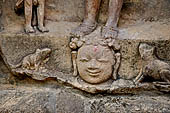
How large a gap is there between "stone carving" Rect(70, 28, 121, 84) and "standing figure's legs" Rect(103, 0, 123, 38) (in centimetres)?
7

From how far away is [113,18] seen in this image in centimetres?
268

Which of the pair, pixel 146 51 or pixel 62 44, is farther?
pixel 62 44

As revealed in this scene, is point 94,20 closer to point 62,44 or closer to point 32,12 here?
point 62,44

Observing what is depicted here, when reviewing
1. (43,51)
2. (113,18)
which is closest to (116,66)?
(113,18)

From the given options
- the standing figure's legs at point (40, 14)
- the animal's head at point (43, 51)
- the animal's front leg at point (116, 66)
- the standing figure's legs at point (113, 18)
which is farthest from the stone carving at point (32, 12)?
the animal's front leg at point (116, 66)

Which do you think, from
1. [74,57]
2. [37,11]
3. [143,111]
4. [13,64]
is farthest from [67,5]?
[143,111]

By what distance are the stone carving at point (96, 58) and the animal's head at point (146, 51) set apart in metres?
0.19

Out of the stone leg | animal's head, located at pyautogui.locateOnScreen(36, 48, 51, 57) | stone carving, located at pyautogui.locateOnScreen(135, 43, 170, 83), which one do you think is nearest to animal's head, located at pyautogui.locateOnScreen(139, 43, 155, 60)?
stone carving, located at pyautogui.locateOnScreen(135, 43, 170, 83)

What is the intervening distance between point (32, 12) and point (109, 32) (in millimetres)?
724

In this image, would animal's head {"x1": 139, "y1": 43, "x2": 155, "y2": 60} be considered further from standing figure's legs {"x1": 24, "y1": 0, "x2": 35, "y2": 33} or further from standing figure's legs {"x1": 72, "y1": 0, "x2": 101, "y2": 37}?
standing figure's legs {"x1": 24, "y1": 0, "x2": 35, "y2": 33}

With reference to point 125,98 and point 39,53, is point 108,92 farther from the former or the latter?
point 39,53

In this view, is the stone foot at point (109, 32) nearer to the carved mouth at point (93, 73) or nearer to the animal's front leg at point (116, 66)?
the animal's front leg at point (116, 66)

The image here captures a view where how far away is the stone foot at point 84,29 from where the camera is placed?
2678 millimetres

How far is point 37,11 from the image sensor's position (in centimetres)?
279
